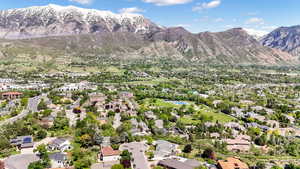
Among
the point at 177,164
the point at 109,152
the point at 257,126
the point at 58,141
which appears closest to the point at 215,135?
the point at 257,126

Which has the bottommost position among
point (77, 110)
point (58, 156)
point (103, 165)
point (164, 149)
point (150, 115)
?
point (103, 165)

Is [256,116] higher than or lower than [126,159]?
lower

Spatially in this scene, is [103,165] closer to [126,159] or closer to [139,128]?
[126,159]

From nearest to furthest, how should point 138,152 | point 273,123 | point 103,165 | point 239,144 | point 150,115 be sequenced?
point 103,165 → point 138,152 → point 239,144 → point 273,123 → point 150,115

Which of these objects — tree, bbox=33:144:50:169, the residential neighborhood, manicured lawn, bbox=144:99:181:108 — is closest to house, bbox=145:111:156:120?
the residential neighborhood

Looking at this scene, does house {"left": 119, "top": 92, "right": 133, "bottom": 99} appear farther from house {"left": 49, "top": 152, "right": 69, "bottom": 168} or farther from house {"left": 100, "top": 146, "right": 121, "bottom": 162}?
house {"left": 49, "top": 152, "right": 69, "bottom": 168}

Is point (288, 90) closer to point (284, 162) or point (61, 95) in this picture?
point (284, 162)

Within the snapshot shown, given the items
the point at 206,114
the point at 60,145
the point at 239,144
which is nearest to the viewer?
the point at 60,145
